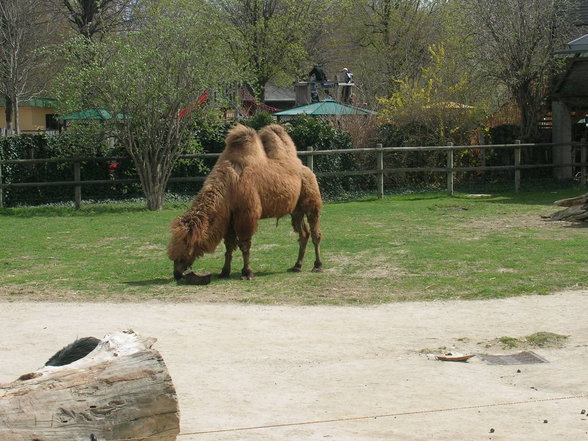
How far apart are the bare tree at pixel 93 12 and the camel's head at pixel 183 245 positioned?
22085 mm

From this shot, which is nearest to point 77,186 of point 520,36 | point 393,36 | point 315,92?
point 520,36

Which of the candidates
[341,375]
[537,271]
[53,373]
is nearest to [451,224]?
[537,271]

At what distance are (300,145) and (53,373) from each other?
20.2 meters

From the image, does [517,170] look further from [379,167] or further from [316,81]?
[316,81]

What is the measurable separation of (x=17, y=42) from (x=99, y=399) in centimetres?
3113

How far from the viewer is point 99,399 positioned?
A: 16.3 feet

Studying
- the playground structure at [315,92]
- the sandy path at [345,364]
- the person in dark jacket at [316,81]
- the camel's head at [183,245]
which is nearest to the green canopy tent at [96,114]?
the camel's head at [183,245]

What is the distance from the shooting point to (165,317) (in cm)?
925

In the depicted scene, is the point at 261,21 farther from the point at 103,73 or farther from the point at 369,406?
the point at 369,406

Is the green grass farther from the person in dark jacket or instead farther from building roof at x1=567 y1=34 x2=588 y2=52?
the person in dark jacket

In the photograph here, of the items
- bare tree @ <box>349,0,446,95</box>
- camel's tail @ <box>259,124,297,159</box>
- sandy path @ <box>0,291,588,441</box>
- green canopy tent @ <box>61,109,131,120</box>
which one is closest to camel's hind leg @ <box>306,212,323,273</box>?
camel's tail @ <box>259,124,297,159</box>

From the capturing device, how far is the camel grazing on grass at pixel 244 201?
11.2 meters

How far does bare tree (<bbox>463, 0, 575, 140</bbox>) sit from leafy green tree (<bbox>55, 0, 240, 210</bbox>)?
9.21 meters

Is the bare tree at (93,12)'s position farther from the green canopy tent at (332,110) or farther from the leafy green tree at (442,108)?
the leafy green tree at (442,108)
